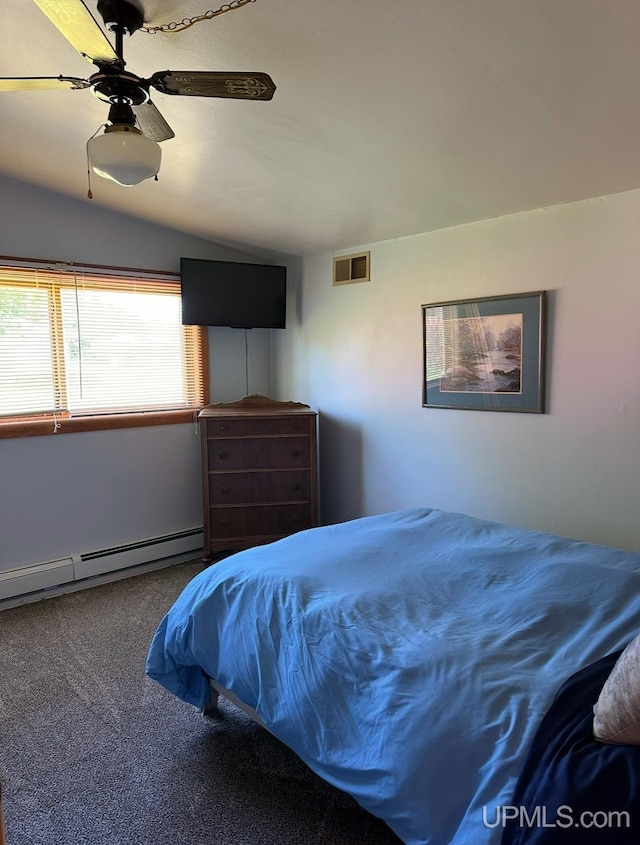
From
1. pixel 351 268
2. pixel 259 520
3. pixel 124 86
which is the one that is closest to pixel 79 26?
pixel 124 86

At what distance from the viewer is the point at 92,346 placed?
11.6 ft

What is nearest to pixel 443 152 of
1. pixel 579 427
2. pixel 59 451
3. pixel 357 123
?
pixel 357 123

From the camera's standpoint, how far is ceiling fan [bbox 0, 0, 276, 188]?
5.05 feet

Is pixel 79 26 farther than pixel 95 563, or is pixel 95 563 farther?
pixel 95 563

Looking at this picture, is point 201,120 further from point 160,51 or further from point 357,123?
point 357,123

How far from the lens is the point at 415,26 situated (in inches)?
63.1

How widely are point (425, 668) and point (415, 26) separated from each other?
1795mm

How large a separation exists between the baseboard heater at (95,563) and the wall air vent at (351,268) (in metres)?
2.10

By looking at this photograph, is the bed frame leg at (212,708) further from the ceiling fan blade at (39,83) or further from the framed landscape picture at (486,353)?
the ceiling fan blade at (39,83)

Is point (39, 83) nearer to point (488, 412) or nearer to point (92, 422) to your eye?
point (92, 422)

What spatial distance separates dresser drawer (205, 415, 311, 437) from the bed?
4.72ft

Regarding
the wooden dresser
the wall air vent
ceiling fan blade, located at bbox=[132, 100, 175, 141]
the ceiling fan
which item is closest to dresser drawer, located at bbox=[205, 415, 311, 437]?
the wooden dresser

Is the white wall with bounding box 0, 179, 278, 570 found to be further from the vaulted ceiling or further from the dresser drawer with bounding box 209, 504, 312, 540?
the dresser drawer with bounding box 209, 504, 312, 540

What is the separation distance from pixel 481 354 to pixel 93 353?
96.0 inches
